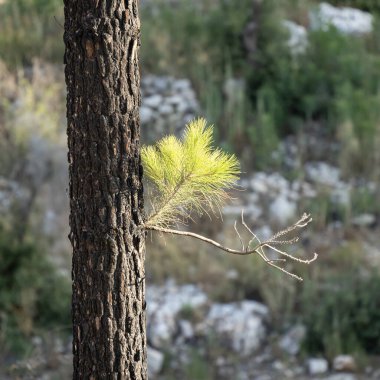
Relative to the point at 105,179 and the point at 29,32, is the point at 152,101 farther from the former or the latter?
the point at 105,179

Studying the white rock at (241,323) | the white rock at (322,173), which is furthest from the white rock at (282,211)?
the white rock at (241,323)

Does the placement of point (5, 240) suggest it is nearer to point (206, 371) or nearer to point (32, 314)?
point (32, 314)

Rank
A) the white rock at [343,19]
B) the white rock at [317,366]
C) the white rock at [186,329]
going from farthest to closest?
the white rock at [343,19], the white rock at [186,329], the white rock at [317,366]

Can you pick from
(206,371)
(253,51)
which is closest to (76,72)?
(206,371)

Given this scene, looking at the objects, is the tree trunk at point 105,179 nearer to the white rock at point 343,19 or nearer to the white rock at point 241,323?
the white rock at point 241,323

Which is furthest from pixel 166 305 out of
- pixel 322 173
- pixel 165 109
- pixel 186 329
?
pixel 165 109

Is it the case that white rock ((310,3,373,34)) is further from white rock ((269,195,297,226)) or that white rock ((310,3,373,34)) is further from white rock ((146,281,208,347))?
white rock ((146,281,208,347))
